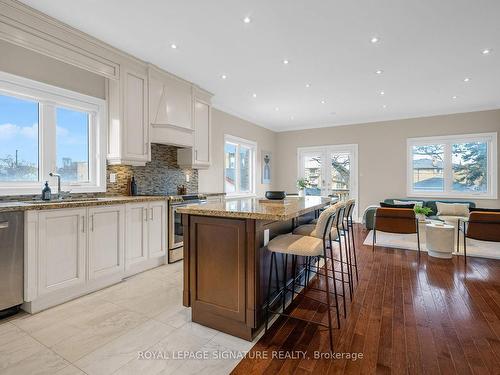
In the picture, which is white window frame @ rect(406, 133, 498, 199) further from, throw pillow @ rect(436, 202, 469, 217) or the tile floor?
the tile floor

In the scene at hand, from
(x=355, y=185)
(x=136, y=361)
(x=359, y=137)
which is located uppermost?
(x=359, y=137)

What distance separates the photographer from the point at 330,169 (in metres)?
7.73

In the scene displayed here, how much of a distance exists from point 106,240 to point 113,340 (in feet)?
4.07

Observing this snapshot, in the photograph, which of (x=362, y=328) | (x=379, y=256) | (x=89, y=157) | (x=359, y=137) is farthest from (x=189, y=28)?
(x=359, y=137)

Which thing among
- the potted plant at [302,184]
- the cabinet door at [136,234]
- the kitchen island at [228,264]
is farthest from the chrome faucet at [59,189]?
the potted plant at [302,184]

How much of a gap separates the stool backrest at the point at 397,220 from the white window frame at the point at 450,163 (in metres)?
2.88

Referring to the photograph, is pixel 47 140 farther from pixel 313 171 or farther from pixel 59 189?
pixel 313 171

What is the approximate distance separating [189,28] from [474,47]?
3.47m

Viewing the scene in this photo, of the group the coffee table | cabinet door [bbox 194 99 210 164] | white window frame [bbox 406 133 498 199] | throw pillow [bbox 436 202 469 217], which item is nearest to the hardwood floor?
the coffee table

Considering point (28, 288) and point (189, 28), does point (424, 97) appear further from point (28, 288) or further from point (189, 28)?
point (28, 288)

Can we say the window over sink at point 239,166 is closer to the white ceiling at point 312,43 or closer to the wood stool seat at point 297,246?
the white ceiling at point 312,43

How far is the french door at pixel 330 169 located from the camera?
7.41 meters

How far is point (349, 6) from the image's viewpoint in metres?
2.54

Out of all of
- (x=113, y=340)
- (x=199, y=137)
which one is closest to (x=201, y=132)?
(x=199, y=137)
